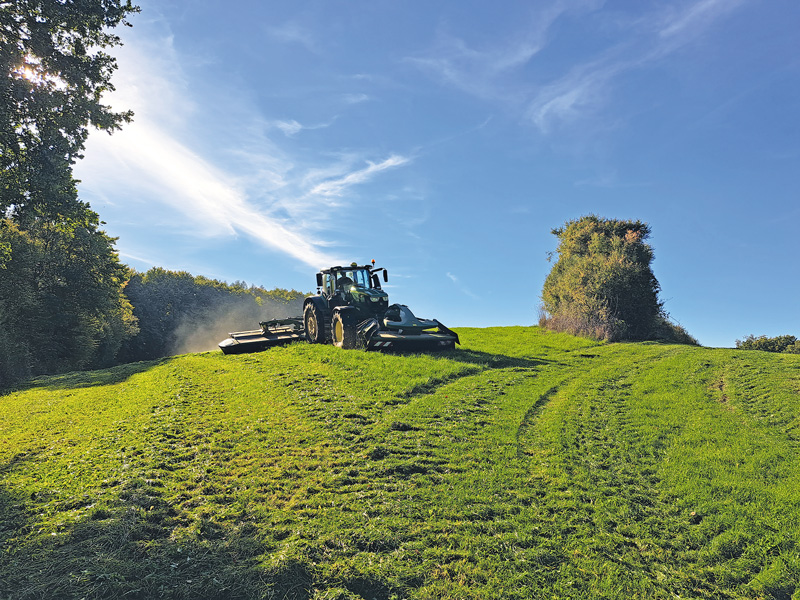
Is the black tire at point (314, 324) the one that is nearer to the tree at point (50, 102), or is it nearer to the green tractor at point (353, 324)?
the green tractor at point (353, 324)

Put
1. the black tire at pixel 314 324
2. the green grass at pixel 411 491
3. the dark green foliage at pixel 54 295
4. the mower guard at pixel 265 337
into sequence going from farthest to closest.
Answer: the dark green foliage at pixel 54 295
the mower guard at pixel 265 337
the black tire at pixel 314 324
the green grass at pixel 411 491

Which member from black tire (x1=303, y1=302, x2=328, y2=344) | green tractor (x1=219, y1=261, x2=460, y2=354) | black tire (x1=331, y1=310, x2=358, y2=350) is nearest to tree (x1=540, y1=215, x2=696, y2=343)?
green tractor (x1=219, y1=261, x2=460, y2=354)

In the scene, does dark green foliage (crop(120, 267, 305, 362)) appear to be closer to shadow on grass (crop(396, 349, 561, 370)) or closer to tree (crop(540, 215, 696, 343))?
tree (crop(540, 215, 696, 343))

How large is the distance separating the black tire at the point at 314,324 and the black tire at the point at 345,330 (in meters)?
1.59

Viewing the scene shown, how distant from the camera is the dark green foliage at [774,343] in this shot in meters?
30.3

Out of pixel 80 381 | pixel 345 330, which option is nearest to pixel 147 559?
pixel 345 330

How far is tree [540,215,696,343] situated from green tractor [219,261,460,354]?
40.6 feet

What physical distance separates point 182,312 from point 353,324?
50994 mm

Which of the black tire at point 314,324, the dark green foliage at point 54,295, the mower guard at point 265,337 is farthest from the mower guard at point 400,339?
the dark green foliage at point 54,295

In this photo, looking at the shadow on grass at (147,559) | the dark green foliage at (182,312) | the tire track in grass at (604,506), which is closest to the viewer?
the shadow on grass at (147,559)

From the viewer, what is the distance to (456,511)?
6.97 meters

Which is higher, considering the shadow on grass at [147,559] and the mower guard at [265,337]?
the mower guard at [265,337]

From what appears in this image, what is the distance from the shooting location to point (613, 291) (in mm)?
29531

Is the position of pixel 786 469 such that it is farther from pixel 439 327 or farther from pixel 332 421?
pixel 439 327
